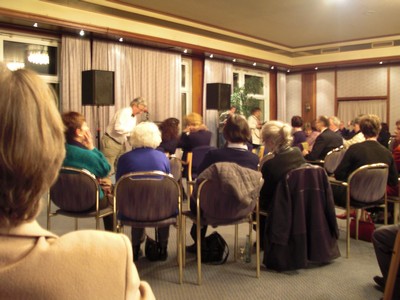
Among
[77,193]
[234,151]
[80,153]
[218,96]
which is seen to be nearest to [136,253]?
[77,193]

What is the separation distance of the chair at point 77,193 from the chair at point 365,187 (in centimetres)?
213

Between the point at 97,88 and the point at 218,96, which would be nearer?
the point at 97,88

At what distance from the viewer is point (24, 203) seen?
0.81 m

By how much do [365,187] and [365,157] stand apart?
1.19ft

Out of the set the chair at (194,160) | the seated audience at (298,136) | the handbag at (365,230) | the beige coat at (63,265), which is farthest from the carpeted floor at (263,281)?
the seated audience at (298,136)

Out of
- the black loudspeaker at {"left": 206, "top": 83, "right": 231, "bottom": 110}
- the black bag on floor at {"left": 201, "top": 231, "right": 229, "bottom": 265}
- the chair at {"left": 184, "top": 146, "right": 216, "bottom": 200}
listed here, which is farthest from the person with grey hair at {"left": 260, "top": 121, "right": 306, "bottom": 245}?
the black loudspeaker at {"left": 206, "top": 83, "right": 231, "bottom": 110}

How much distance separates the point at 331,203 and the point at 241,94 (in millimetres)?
7213

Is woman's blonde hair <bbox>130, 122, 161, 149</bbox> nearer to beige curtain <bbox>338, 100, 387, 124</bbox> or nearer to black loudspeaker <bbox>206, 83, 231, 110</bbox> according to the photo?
black loudspeaker <bbox>206, 83, 231, 110</bbox>

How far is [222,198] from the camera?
3.10 meters

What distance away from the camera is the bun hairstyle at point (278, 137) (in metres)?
3.55

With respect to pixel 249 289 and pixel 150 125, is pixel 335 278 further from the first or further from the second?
pixel 150 125

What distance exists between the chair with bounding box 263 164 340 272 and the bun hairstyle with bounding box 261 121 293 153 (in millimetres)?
A: 303

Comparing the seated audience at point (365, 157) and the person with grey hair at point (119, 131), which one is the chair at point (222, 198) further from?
the person with grey hair at point (119, 131)

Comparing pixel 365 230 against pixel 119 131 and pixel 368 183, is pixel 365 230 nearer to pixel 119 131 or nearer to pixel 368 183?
pixel 368 183
